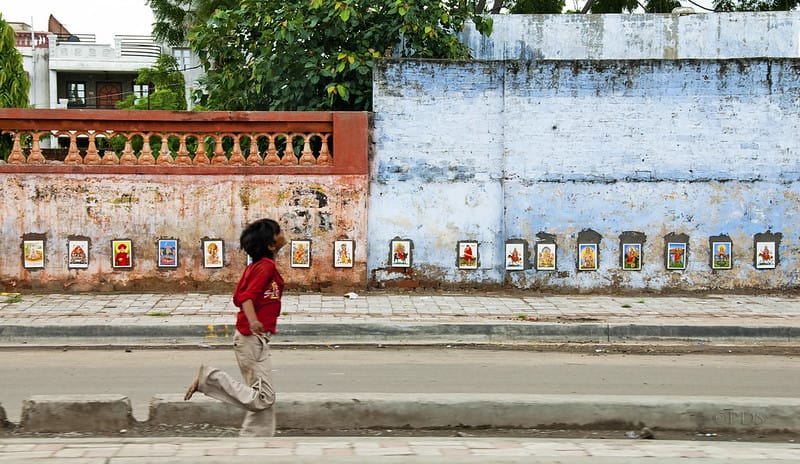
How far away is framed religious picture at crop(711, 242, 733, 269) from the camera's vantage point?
1242cm

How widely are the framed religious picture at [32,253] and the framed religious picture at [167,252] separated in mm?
1519

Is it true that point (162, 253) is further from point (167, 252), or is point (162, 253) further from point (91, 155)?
point (91, 155)

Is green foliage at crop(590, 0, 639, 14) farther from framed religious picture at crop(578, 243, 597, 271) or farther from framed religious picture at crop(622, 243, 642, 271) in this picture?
framed religious picture at crop(578, 243, 597, 271)

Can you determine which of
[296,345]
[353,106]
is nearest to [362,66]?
[353,106]

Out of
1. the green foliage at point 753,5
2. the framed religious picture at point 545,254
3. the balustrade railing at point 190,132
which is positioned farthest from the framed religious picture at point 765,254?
the green foliage at point 753,5

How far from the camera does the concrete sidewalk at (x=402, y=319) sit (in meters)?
9.70

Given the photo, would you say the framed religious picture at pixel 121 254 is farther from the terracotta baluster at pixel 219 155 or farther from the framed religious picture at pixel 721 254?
the framed religious picture at pixel 721 254

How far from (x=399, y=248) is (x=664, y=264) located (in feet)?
12.1

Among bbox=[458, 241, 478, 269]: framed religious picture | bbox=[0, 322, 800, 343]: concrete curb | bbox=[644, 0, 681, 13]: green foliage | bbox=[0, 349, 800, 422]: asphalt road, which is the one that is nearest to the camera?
bbox=[0, 349, 800, 422]: asphalt road

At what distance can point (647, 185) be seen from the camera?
487 inches

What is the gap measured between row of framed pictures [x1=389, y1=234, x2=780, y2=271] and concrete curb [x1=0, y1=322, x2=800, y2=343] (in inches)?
98.5

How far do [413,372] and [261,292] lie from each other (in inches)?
110

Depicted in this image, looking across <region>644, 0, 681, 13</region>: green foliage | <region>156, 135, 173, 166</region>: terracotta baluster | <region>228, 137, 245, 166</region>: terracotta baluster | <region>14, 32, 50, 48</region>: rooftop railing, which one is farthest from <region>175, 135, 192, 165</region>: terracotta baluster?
<region>14, 32, 50, 48</region>: rooftop railing

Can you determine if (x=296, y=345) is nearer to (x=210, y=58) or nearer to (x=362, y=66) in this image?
(x=362, y=66)
